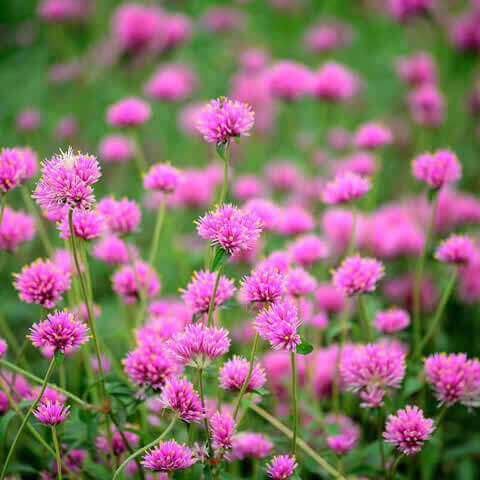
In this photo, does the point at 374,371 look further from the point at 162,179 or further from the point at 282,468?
the point at 162,179

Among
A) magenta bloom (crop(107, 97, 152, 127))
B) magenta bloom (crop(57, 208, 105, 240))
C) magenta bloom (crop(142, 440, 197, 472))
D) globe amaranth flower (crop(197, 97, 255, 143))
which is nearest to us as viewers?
magenta bloom (crop(142, 440, 197, 472))

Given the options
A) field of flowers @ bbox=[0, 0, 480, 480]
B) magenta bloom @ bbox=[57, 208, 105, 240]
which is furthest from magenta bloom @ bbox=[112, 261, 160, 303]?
magenta bloom @ bbox=[57, 208, 105, 240]

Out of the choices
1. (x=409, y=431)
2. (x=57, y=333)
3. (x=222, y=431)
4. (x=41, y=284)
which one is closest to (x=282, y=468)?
(x=222, y=431)

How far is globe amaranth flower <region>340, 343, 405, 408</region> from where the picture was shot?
110 centimetres

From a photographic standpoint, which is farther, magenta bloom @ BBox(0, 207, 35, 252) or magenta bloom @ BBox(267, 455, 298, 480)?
magenta bloom @ BBox(0, 207, 35, 252)

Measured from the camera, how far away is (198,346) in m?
0.96

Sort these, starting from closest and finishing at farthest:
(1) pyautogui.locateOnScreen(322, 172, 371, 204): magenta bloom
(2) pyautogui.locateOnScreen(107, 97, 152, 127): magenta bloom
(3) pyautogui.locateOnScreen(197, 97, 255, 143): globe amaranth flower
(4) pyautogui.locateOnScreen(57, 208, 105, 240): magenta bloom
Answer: (3) pyautogui.locateOnScreen(197, 97, 255, 143): globe amaranth flower
(4) pyautogui.locateOnScreen(57, 208, 105, 240): magenta bloom
(1) pyautogui.locateOnScreen(322, 172, 371, 204): magenta bloom
(2) pyautogui.locateOnScreen(107, 97, 152, 127): magenta bloom

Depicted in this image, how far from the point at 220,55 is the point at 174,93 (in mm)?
1106

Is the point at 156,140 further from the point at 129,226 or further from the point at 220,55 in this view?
the point at 129,226

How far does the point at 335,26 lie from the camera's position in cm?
331

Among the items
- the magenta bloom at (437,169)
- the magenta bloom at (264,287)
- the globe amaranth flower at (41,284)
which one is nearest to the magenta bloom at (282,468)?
the magenta bloom at (264,287)

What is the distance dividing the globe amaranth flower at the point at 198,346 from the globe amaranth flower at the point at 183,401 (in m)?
0.04

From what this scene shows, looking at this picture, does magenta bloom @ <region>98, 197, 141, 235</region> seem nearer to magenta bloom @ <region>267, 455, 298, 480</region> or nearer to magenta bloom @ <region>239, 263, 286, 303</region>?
magenta bloom @ <region>239, 263, 286, 303</region>

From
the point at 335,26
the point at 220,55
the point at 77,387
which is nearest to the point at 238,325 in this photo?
the point at 77,387
